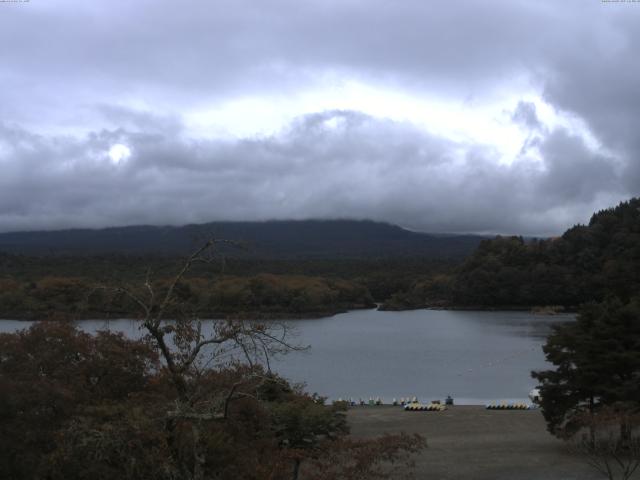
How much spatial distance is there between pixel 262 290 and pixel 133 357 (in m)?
71.2

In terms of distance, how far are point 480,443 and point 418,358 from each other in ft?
92.8

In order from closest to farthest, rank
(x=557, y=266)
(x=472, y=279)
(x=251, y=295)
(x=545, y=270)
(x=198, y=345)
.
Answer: (x=198, y=345)
(x=251, y=295)
(x=545, y=270)
(x=557, y=266)
(x=472, y=279)

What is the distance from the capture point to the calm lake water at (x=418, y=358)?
36.6 m

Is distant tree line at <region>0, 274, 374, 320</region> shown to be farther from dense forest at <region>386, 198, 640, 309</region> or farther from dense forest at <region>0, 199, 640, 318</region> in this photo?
dense forest at <region>386, 198, 640, 309</region>

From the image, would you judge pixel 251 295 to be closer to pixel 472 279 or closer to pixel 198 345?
pixel 472 279

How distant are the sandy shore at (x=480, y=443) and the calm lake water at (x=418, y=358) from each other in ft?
14.3

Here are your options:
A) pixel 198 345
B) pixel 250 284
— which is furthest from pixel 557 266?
pixel 198 345

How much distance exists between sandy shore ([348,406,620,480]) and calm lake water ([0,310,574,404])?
4.36 metres

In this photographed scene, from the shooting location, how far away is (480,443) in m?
20.8

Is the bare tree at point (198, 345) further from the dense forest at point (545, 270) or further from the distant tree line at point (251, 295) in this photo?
the dense forest at point (545, 270)

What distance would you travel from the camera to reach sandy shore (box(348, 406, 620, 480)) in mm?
16922

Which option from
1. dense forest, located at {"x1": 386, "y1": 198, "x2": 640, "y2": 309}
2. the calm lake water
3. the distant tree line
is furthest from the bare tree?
dense forest, located at {"x1": 386, "y1": 198, "x2": 640, "y2": 309}

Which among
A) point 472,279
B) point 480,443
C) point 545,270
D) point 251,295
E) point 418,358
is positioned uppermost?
point 545,270

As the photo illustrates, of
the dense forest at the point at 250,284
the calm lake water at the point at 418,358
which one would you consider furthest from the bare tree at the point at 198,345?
the dense forest at the point at 250,284
